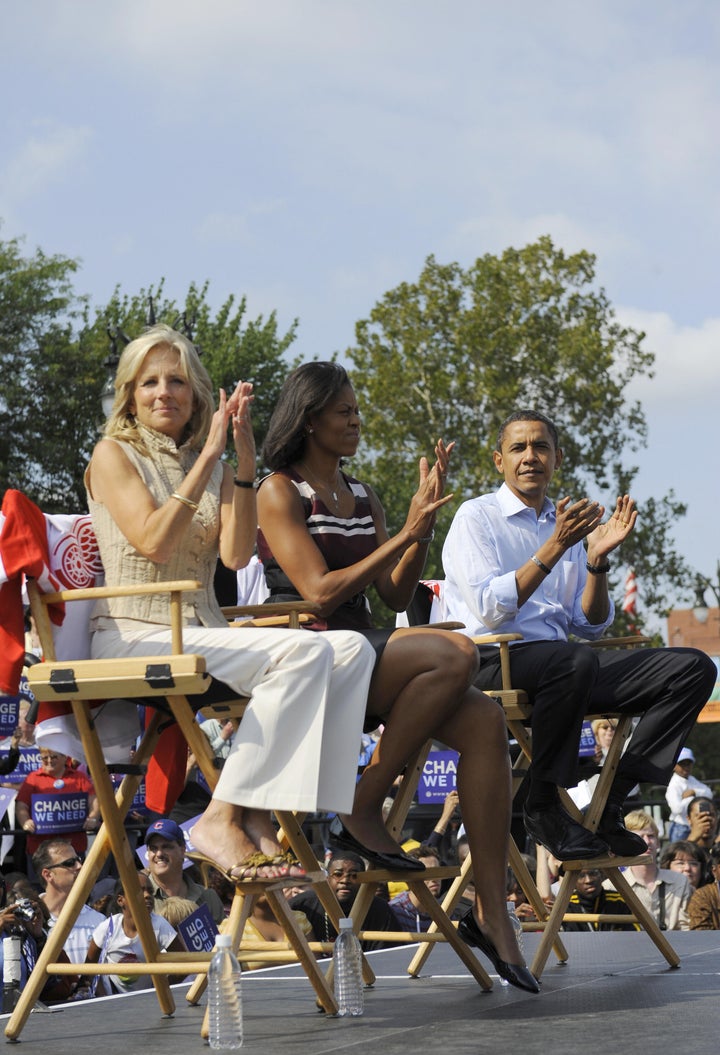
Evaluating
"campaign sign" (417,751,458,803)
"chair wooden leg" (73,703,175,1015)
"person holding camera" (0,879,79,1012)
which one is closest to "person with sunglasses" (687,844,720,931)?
"campaign sign" (417,751,458,803)

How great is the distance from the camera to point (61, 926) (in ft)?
12.8

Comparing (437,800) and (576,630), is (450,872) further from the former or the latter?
(437,800)

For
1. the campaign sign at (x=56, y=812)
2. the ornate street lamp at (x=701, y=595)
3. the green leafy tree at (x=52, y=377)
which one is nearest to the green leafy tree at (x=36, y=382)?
the green leafy tree at (x=52, y=377)

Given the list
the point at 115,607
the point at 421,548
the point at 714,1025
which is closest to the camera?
the point at 714,1025

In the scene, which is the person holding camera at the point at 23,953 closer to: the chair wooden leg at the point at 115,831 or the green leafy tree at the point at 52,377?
the chair wooden leg at the point at 115,831

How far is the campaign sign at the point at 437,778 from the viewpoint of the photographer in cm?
1005

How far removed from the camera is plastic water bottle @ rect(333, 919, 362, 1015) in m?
4.01

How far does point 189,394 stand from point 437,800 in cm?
620

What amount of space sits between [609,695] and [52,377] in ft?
88.7

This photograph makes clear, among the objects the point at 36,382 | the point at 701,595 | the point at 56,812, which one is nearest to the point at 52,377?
the point at 36,382

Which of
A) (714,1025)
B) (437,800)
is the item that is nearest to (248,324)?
(437,800)

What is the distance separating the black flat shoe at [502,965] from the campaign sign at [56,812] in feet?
14.8

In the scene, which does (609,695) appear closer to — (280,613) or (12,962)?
(280,613)

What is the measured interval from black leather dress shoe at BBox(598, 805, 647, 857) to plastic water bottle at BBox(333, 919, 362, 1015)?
1.27 m
